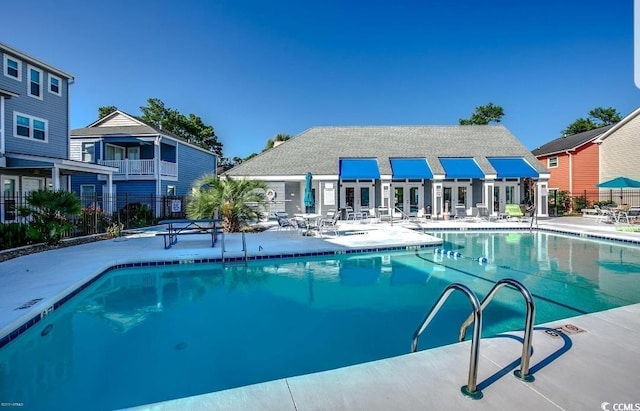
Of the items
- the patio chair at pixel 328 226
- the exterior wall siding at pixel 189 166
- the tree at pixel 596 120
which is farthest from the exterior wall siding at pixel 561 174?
the exterior wall siding at pixel 189 166

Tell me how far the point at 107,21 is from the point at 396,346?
Result: 23480 mm

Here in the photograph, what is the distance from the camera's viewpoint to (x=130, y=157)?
2895 cm

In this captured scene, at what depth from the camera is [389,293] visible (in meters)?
9.12

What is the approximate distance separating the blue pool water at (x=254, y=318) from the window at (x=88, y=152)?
20.7m

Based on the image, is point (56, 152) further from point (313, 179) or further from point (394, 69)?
point (394, 69)

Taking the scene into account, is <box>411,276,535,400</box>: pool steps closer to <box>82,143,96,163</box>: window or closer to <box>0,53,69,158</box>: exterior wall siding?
<box>0,53,69,158</box>: exterior wall siding

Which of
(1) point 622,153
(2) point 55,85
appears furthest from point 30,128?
(1) point 622,153

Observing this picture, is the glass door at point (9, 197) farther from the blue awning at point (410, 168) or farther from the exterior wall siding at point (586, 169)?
the exterior wall siding at point (586, 169)

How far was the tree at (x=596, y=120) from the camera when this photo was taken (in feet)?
187

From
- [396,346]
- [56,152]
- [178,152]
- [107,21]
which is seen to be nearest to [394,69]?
[178,152]

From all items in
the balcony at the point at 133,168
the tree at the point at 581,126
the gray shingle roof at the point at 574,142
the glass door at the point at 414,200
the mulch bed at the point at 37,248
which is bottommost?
the mulch bed at the point at 37,248

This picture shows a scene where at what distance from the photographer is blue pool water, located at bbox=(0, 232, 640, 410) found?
16.6 feet

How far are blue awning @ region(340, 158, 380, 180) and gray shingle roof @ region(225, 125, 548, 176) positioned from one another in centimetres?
47

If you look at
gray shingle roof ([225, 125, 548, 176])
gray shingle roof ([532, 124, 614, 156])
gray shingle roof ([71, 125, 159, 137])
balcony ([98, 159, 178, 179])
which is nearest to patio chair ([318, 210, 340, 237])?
gray shingle roof ([225, 125, 548, 176])
